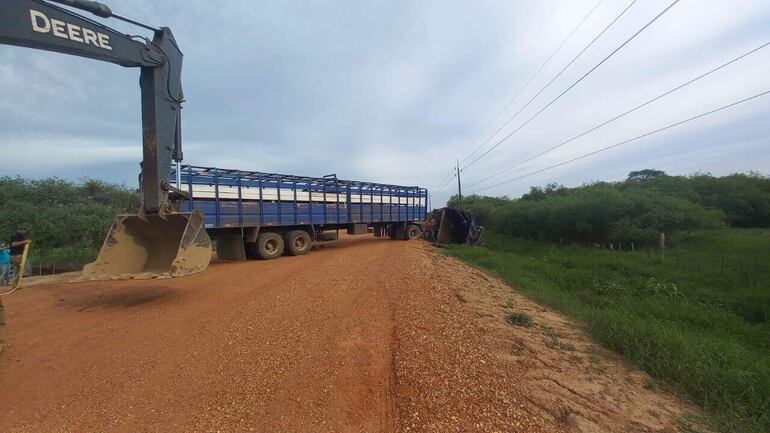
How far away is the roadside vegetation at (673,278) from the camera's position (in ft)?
14.5

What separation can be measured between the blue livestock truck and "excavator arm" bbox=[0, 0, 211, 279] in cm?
334

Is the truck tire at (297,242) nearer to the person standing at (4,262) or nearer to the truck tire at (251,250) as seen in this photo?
the truck tire at (251,250)

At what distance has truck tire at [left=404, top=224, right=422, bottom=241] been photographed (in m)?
21.1

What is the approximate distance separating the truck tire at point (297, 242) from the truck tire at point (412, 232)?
7.53 m

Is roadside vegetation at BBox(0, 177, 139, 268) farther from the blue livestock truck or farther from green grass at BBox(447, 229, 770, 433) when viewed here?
green grass at BBox(447, 229, 770, 433)

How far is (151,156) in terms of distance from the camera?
21.0ft

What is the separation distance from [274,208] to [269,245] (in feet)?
4.20

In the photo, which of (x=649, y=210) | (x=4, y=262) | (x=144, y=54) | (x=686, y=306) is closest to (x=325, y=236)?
(x=4, y=262)

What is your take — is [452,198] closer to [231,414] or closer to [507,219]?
[507,219]

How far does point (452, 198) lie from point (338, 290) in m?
49.0

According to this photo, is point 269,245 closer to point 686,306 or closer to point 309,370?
point 309,370

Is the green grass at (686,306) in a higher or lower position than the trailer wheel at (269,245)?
lower

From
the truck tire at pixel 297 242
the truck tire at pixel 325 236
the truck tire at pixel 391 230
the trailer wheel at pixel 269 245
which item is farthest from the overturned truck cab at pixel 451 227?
the trailer wheel at pixel 269 245

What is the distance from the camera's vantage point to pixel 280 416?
2.97 m
